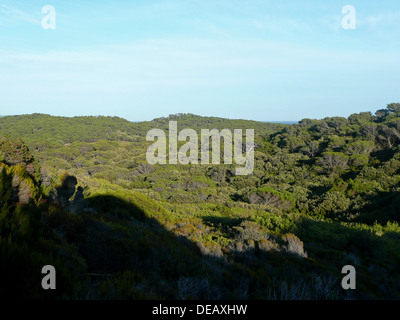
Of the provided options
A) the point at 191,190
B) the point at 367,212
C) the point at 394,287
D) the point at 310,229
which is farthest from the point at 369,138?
the point at 394,287

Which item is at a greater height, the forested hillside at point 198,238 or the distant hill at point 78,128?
the distant hill at point 78,128

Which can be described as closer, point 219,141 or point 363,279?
point 363,279

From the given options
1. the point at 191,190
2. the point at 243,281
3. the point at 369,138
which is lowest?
the point at 191,190

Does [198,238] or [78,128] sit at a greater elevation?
[78,128]

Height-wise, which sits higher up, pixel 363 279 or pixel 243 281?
pixel 243 281

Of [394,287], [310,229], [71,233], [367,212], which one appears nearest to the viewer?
[71,233]

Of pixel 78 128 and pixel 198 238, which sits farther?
pixel 78 128

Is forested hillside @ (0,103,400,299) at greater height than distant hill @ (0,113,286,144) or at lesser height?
lesser

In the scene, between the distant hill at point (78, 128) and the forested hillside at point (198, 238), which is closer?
the forested hillside at point (198, 238)

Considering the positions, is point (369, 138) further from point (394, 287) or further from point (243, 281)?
point (243, 281)

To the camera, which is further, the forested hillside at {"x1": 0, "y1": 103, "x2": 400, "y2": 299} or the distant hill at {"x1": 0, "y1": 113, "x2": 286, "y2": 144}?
the distant hill at {"x1": 0, "y1": 113, "x2": 286, "y2": 144}
